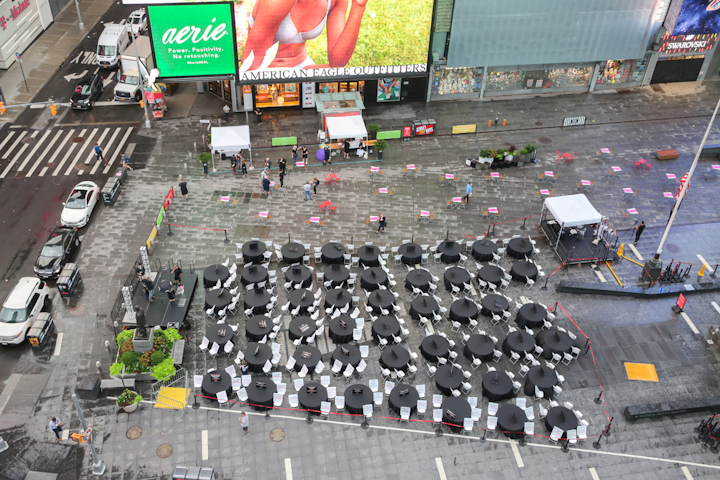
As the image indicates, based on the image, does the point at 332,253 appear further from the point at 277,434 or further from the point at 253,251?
the point at 277,434

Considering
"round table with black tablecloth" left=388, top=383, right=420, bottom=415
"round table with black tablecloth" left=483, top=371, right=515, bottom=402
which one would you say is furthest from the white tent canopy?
"round table with black tablecloth" left=388, top=383, right=420, bottom=415

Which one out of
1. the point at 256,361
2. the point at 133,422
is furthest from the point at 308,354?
the point at 133,422

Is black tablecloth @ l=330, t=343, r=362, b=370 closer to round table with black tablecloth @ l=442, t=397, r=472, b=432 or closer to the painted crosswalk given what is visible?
round table with black tablecloth @ l=442, t=397, r=472, b=432

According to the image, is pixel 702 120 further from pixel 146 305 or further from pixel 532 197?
pixel 146 305

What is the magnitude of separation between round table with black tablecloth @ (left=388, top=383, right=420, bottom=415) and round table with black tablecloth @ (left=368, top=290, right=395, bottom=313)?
6.30 metres

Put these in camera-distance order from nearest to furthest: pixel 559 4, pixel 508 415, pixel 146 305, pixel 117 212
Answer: pixel 508 415 < pixel 146 305 < pixel 117 212 < pixel 559 4

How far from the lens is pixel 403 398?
35906 millimetres

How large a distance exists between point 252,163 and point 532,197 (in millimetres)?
22479

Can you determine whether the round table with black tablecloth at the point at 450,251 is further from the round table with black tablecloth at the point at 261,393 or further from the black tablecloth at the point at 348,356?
the round table with black tablecloth at the point at 261,393

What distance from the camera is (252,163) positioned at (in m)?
54.6

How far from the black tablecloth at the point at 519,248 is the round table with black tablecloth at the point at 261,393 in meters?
19.5

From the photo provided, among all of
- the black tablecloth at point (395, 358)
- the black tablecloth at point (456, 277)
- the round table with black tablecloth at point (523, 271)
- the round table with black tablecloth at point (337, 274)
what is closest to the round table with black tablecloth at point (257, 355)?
the black tablecloth at point (395, 358)

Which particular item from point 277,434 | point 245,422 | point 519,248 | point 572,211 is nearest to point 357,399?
point 277,434

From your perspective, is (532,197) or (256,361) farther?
(532,197)
